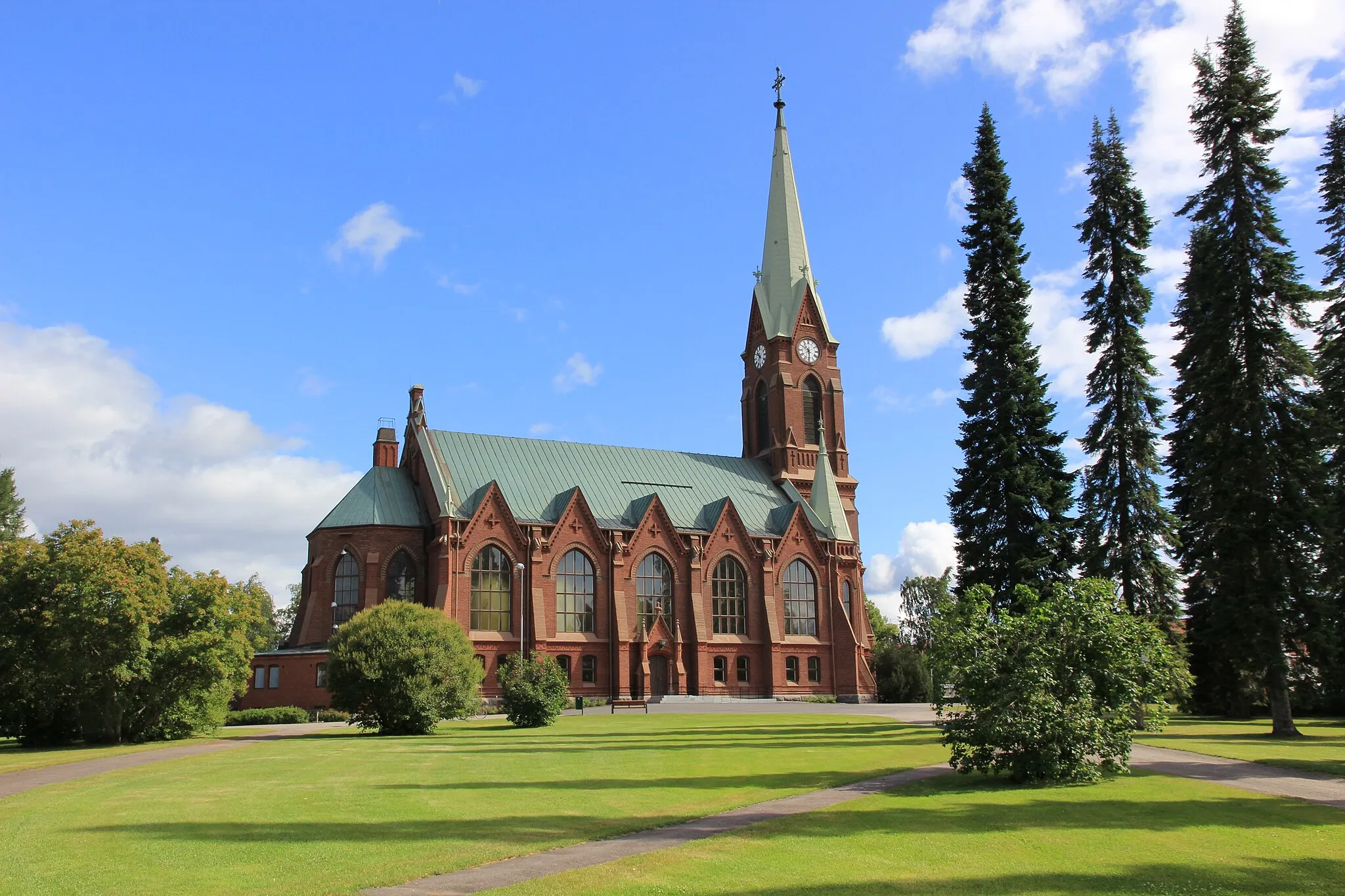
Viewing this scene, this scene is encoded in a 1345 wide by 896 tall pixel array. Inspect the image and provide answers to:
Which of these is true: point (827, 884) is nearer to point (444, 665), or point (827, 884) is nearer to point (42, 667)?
Answer: point (444, 665)

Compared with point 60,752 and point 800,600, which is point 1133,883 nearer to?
point 60,752

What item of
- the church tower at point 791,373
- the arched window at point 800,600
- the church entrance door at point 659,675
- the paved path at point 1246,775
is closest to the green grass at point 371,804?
the paved path at point 1246,775

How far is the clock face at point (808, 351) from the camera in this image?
272 feet

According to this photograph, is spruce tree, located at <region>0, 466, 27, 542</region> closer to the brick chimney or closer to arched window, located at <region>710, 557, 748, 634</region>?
the brick chimney

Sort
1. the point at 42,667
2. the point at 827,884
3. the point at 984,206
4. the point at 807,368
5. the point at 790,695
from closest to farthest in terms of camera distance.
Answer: the point at 827,884
the point at 42,667
the point at 984,206
the point at 790,695
the point at 807,368

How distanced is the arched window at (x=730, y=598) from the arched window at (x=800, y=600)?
3289 millimetres

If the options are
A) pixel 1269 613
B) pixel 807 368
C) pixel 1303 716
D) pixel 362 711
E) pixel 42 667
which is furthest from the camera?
pixel 807 368

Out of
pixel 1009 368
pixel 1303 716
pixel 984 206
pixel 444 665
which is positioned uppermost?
pixel 984 206

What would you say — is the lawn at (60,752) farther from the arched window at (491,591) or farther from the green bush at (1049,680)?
the green bush at (1049,680)

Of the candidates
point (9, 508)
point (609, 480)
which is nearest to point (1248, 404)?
point (609, 480)

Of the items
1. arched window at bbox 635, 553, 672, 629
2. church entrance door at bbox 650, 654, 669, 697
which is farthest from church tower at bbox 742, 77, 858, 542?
church entrance door at bbox 650, 654, 669, 697

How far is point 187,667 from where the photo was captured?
38.6 meters

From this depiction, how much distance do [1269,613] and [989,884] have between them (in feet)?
88.9

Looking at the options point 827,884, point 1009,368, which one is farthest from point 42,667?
point 1009,368
